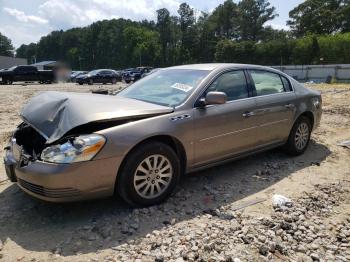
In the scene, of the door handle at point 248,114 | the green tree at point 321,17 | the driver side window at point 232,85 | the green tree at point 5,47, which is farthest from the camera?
the green tree at point 5,47

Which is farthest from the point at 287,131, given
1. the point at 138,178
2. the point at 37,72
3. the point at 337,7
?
the point at 337,7

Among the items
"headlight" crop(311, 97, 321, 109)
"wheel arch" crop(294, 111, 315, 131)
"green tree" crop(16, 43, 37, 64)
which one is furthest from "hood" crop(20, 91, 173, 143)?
"green tree" crop(16, 43, 37, 64)

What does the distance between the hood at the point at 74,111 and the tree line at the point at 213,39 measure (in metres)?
53.6

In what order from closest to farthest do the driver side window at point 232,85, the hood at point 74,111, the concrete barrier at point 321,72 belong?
the hood at point 74,111
the driver side window at point 232,85
the concrete barrier at point 321,72

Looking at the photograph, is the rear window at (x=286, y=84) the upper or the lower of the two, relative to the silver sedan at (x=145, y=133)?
upper

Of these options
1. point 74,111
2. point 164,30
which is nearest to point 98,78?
point 74,111

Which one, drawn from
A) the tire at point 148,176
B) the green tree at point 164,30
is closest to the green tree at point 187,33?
the green tree at point 164,30

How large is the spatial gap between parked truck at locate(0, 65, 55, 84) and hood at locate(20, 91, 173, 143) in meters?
29.3

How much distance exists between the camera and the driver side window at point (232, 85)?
4.85m

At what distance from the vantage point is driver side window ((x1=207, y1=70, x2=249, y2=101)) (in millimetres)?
4848

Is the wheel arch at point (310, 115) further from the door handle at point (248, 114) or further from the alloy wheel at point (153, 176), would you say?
the alloy wheel at point (153, 176)

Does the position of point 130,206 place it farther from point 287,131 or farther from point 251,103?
point 287,131

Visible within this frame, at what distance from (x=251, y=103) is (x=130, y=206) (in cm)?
224

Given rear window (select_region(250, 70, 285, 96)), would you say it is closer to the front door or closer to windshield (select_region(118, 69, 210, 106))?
the front door
